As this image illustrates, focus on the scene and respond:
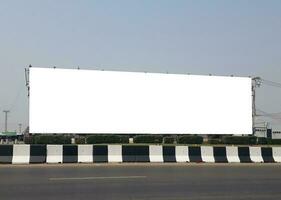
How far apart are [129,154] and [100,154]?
100cm

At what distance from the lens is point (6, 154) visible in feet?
57.5

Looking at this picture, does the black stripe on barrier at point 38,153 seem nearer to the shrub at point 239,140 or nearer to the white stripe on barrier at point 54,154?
the white stripe on barrier at point 54,154

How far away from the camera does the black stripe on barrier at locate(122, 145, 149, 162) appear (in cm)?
1841

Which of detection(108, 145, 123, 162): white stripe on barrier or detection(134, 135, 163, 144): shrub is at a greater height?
detection(108, 145, 123, 162): white stripe on barrier

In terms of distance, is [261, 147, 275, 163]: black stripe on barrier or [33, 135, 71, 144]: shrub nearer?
[261, 147, 275, 163]: black stripe on barrier

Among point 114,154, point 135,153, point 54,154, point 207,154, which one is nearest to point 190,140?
point 207,154

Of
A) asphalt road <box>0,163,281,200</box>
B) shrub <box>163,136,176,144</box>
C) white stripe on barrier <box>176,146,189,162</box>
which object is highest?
white stripe on barrier <box>176,146,189,162</box>

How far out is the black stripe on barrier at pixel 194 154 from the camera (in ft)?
62.4

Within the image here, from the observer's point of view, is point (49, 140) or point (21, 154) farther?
point (49, 140)

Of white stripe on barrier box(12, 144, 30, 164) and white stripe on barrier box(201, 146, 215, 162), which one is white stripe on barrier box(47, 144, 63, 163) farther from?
white stripe on barrier box(201, 146, 215, 162)

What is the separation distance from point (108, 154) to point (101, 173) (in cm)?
429

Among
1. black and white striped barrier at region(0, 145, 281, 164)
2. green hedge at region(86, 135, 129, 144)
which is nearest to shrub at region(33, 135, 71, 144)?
green hedge at region(86, 135, 129, 144)

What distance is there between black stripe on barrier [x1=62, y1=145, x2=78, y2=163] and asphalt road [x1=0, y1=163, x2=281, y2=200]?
2.13 metres

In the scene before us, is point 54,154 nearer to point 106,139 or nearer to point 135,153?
point 135,153
